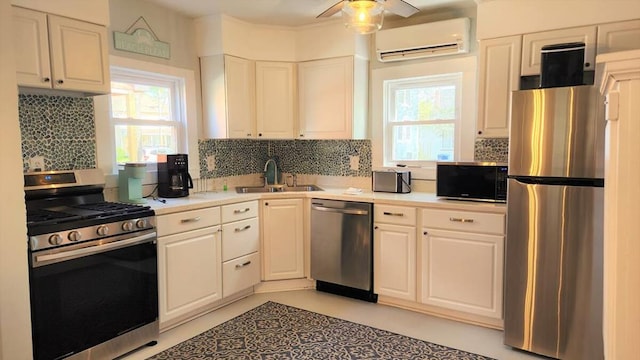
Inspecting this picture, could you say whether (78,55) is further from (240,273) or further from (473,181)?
(473,181)

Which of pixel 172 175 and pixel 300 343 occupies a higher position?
pixel 172 175

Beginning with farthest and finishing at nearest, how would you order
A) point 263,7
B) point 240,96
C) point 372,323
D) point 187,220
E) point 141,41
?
point 240,96 → point 263,7 → point 141,41 → point 372,323 → point 187,220

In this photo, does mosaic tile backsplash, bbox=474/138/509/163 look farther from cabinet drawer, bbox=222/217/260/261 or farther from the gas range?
the gas range

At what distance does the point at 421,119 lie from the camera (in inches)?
154

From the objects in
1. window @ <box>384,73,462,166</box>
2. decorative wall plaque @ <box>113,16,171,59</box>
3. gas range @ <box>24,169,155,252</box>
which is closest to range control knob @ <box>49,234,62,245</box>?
gas range @ <box>24,169,155,252</box>

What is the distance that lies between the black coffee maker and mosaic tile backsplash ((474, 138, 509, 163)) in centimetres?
242

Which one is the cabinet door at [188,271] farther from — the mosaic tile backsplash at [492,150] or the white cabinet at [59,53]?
the mosaic tile backsplash at [492,150]

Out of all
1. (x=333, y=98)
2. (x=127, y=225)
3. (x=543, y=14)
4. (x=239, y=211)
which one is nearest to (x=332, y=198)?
(x=239, y=211)

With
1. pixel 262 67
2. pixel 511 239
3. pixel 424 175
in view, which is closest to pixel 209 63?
pixel 262 67

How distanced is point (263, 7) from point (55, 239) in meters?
2.30

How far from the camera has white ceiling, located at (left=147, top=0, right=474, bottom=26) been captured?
131 inches

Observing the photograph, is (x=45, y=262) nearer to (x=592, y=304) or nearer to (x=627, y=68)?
(x=627, y=68)

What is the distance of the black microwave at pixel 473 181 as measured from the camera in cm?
306

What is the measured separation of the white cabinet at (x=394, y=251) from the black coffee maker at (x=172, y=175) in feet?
5.18
